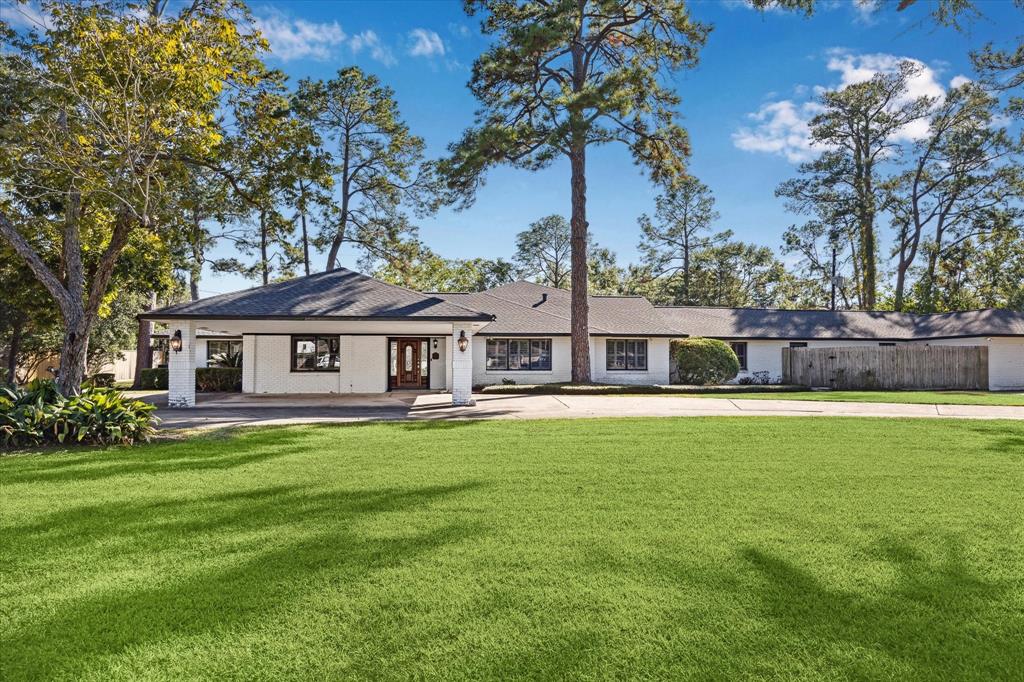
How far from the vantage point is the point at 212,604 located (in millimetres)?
3432

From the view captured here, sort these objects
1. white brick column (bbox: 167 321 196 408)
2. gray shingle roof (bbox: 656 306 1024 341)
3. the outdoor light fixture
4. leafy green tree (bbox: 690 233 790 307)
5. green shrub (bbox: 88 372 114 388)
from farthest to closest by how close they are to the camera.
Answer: leafy green tree (bbox: 690 233 790 307)
gray shingle roof (bbox: 656 306 1024 341)
green shrub (bbox: 88 372 114 388)
white brick column (bbox: 167 321 196 408)
the outdoor light fixture

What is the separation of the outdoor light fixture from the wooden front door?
7831 millimetres

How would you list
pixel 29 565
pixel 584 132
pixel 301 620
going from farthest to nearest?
1. pixel 584 132
2. pixel 29 565
3. pixel 301 620

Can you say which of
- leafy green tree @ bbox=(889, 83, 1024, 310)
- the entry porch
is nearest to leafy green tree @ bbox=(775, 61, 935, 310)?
leafy green tree @ bbox=(889, 83, 1024, 310)

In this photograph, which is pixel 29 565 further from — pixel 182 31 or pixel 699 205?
pixel 699 205

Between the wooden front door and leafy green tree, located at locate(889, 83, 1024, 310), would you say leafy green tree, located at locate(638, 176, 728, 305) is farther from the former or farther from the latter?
the wooden front door

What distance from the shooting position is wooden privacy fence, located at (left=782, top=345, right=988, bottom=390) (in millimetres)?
23047

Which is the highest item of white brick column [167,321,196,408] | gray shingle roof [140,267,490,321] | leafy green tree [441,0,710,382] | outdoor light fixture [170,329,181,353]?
leafy green tree [441,0,710,382]

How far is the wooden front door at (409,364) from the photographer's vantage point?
21375mm

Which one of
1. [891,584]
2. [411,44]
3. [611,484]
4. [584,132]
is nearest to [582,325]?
[584,132]

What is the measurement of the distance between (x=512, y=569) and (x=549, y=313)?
21.1 meters

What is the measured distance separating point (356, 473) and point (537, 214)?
42736 mm

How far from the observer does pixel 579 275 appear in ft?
67.6

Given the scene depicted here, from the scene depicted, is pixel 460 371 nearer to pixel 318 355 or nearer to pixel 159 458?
pixel 318 355
